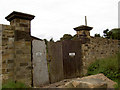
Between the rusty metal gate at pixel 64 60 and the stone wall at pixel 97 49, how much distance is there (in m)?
0.37

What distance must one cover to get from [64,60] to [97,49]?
2.56 metres

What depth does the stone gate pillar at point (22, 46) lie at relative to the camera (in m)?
4.51

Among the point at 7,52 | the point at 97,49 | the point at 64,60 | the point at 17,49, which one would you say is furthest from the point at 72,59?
the point at 7,52

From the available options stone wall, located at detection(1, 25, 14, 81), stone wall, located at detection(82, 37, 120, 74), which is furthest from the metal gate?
stone wall, located at detection(82, 37, 120, 74)

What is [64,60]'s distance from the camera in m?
6.40

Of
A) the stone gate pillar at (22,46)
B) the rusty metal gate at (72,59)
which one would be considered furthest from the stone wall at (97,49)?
the stone gate pillar at (22,46)

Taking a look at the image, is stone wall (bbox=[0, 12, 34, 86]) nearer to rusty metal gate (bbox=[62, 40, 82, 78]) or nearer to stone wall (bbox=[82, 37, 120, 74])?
rusty metal gate (bbox=[62, 40, 82, 78])

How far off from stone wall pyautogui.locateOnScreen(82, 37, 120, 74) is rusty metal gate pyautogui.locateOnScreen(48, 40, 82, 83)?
367 millimetres

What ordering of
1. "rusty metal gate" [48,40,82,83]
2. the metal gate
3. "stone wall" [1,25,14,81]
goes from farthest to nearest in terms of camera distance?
"rusty metal gate" [48,40,82,83] → the metal gate → "stone wall" [1,25,14,81]

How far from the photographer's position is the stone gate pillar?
178 inches

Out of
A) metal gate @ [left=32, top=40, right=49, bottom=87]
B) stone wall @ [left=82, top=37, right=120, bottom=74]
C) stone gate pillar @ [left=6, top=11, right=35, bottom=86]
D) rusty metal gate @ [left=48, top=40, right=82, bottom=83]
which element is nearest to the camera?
stone gate pillar @ [left=6, top=11, right=35, bottom=86]

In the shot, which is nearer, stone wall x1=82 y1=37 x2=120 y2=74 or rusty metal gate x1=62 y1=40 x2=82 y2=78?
rusty metal gate x1=62 y1=40 x2=82 y2=78

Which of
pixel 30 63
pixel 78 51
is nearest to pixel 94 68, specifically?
pixel 78 51

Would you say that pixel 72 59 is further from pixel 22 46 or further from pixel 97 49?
pixel 22 46
